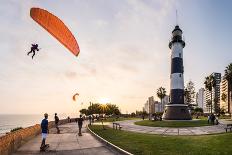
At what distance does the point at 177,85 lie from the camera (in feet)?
166

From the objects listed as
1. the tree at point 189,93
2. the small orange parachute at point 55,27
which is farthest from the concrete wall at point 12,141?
the tree at point 189,93

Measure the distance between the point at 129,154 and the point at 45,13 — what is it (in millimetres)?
7786

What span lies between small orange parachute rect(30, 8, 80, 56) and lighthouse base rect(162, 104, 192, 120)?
37.4m

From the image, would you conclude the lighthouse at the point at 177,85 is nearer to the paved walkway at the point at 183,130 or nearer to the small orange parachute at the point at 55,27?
the paved walkway at the point at 183,130

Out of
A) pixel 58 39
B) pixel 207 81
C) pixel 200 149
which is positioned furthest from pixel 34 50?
pixel 207 81

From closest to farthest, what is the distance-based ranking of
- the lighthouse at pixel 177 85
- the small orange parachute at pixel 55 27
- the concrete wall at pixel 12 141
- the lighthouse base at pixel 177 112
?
the small orange parachute at pixel 55 27
the concrete wall at pixel 12 141
the lighthouse base at pixel 177 112
the lighthouse at pixel 177 85

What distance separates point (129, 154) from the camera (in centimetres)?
1391

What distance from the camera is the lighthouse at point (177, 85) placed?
49.1 meters

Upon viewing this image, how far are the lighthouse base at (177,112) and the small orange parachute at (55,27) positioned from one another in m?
37.4

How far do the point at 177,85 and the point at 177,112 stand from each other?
4847 millimetres

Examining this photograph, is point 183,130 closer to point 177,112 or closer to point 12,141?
point 177,112

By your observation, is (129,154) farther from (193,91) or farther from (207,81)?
(193,91)

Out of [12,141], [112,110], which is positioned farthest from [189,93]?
[12,141]

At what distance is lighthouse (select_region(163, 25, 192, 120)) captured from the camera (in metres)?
49.1
